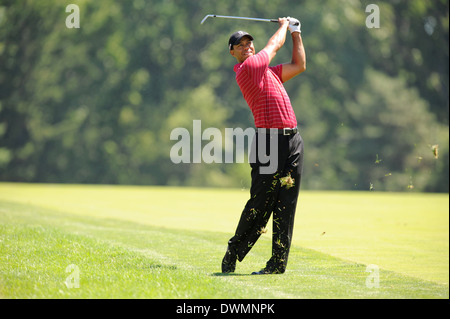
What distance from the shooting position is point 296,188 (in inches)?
246

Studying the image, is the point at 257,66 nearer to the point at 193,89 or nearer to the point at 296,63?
the point at 296,63

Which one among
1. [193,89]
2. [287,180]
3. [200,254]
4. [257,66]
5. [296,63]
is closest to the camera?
[257,66]

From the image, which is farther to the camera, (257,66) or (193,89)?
(193,89)

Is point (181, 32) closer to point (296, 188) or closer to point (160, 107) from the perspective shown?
point (160, 107)

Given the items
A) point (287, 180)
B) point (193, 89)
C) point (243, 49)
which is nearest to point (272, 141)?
point (287, 180)

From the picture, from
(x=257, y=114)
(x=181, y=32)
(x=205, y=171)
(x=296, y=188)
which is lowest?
(x=205, y=171)

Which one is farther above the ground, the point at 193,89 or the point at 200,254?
the point at 193,89

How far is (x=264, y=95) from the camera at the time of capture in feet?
20.2

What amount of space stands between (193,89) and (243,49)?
36.3m

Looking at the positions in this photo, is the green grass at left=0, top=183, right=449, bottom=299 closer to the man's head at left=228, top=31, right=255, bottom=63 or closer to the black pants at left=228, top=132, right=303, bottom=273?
the black pants at left=228, top=132, right=303, bottom=273

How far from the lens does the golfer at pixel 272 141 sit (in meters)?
6.14

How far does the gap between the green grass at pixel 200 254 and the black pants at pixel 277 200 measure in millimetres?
303
